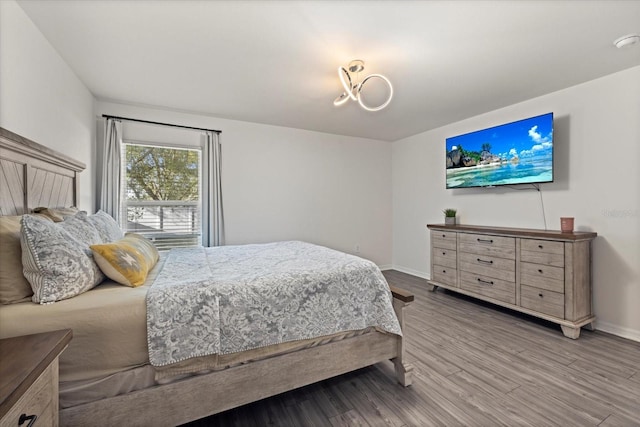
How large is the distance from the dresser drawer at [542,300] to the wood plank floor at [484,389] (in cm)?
20

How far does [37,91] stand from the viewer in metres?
1.96

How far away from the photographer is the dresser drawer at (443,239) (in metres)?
3.65

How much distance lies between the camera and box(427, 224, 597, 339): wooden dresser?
8.36 ft

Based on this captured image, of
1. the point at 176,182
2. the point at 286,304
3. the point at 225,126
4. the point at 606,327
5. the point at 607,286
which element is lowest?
the point at 606,327

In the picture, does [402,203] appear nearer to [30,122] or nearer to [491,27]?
[491,27]

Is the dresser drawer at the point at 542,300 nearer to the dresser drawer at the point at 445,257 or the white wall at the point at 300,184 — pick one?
the dresser drawer at the point at 445,257

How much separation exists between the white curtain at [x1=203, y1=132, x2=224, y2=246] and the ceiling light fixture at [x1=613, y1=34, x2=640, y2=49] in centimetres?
399

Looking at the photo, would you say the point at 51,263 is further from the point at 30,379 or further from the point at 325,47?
the point at 325,47

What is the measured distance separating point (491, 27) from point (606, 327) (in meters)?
2.93

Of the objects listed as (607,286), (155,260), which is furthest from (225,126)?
(607,286)

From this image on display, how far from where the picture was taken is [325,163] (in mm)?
4660

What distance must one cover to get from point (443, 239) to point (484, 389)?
7.25ft

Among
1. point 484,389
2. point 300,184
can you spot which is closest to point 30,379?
point 484,389

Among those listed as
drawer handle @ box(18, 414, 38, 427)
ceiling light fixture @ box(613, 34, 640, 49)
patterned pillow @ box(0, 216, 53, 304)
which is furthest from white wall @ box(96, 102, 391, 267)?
ceiling light fixture @ box(613, 34, 640, 49)
